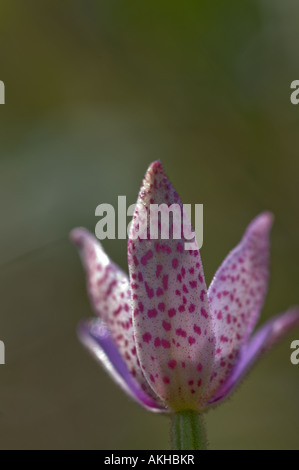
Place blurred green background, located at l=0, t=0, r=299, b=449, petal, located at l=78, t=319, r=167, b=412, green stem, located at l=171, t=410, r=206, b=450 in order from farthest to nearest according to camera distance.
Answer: blurred green background, located at l=0, t=0, r=299, b=449 → petal, located at l=78, t=319, r=167, b=412 → green stem, located at l=171, t=410, r=206, b=450

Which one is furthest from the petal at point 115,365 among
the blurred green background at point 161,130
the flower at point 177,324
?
the blurred green background at point 161,130

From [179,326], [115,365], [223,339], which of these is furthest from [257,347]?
[115,365]

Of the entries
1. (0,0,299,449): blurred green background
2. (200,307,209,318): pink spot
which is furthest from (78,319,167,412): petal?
(0,0,299,449): blurred green background

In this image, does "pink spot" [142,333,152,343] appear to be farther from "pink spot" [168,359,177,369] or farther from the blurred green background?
the blurred green background

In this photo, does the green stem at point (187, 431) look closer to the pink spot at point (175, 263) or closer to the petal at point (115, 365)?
the petal at point (115, 365)

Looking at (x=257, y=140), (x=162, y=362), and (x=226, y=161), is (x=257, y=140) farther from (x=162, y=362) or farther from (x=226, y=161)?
(x=162, y=362)

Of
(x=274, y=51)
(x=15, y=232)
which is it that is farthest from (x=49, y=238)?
(x=274, y=51)

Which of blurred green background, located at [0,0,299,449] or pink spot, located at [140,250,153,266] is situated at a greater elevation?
blurred green background, located at [0,0,299,449]

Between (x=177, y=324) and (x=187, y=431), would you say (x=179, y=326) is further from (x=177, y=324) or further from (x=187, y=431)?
(x=187, y=431)
